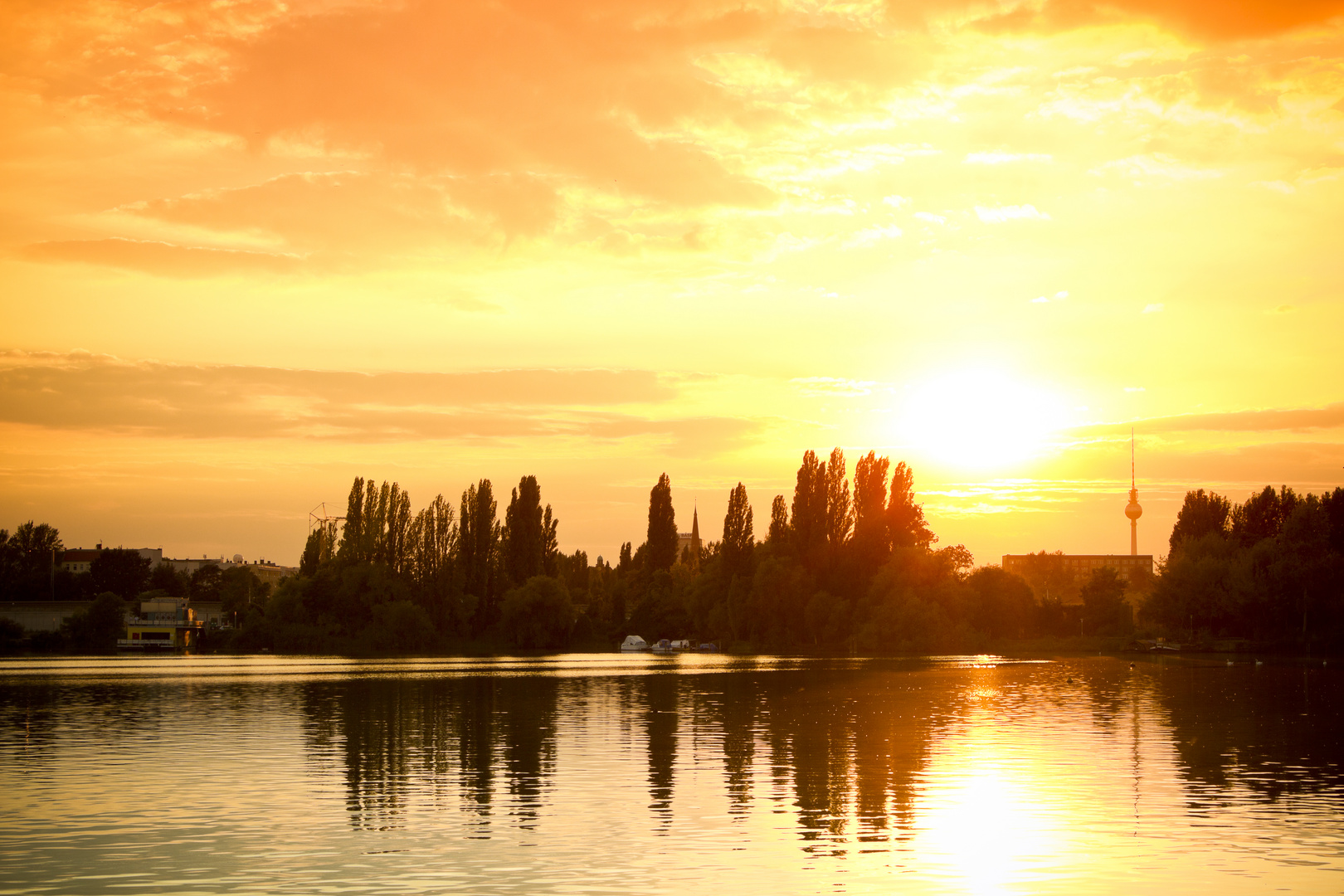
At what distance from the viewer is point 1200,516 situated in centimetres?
15300

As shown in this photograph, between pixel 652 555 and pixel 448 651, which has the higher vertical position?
pixel 652 555

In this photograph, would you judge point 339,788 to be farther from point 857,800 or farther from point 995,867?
point 995,867

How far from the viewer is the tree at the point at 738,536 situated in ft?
453

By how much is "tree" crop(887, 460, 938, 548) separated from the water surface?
239ft

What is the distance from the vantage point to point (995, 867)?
18125 millimetres

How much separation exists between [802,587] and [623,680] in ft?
187

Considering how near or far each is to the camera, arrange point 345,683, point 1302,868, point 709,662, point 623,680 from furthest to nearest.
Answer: point 709,662
point 623,680
point 345,683
point 1302,868

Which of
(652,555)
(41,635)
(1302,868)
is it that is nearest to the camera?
(1302,868)

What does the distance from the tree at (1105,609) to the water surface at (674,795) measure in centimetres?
8964

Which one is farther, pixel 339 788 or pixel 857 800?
pixel 339 788

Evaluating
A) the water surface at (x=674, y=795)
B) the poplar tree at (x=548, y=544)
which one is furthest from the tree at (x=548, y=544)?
the water surface at (x=674, y=795)

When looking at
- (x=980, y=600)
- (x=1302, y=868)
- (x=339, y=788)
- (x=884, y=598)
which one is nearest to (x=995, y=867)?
(x=1302, y=868)

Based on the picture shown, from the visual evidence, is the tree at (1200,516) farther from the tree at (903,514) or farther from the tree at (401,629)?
the tree at (401,629)

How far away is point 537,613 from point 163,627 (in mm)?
55389
